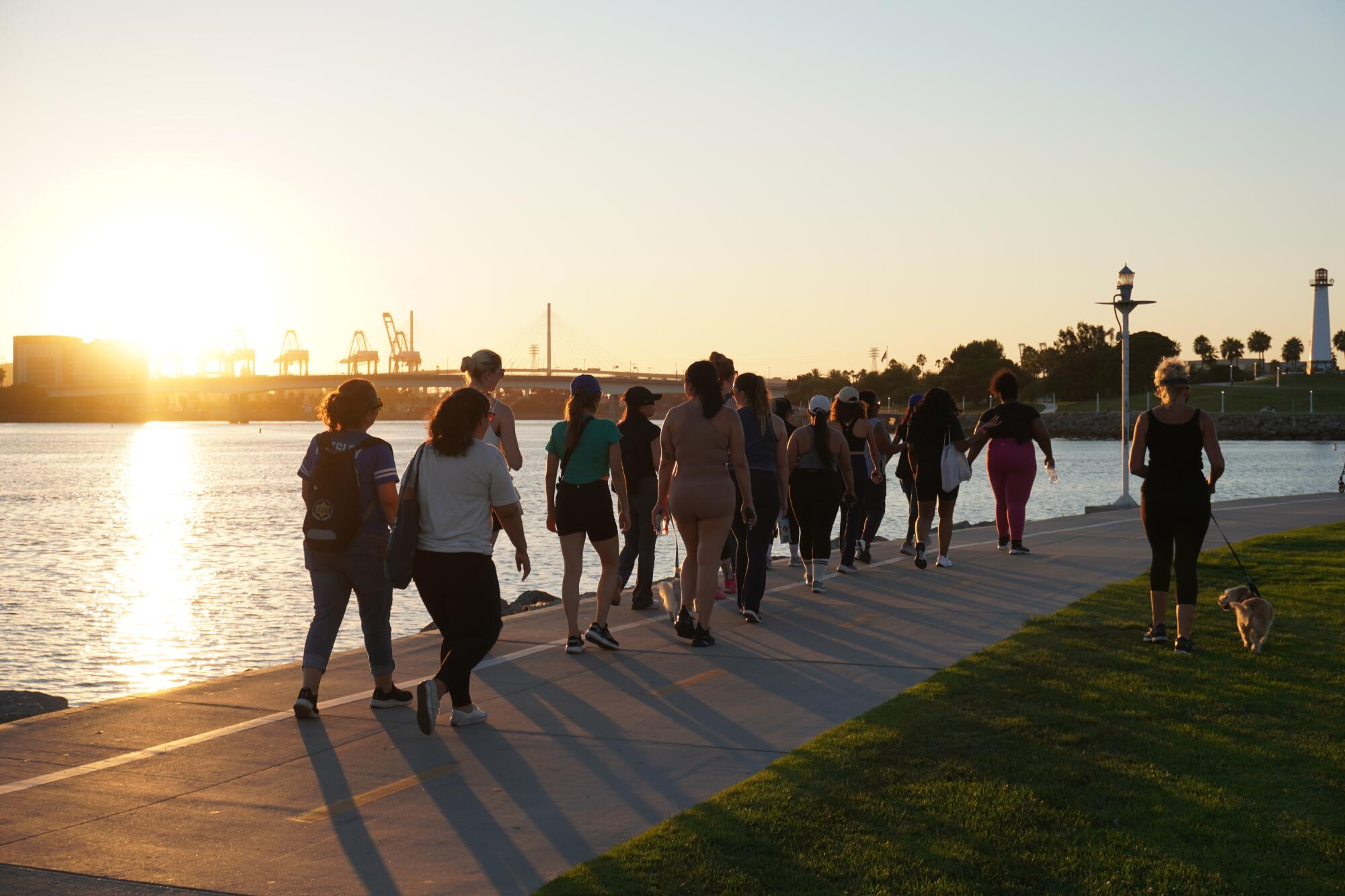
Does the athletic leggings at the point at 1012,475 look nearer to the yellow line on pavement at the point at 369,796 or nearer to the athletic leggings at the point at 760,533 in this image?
the athletic leggings at the point at 760,533

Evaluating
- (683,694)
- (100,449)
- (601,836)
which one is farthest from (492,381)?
(100,449)

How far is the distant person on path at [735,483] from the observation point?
9102 millimetres

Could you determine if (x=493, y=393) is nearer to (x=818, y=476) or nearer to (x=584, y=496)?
(x=584, y=496)

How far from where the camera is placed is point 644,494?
10.0 metres

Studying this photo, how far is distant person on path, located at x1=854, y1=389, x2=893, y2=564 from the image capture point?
1295 centimetres

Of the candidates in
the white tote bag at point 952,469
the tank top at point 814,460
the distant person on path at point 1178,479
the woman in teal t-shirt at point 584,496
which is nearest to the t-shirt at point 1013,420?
the white tote bag at point 952,469

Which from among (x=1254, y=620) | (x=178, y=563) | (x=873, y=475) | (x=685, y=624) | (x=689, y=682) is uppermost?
(x=873, y=475)

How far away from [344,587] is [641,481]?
12.3 ft

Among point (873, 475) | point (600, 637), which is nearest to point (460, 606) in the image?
point (600, 637)

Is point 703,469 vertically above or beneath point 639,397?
beneath

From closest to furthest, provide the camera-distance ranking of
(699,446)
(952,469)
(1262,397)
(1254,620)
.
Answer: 1. (1254,620)
2. (699,446)
3. (952,469)
4. (1262,397)

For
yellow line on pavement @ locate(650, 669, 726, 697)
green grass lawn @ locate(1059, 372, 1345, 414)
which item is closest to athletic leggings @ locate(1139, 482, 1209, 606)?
yellow line on pavement @ locate(650, 669, 726, 697)

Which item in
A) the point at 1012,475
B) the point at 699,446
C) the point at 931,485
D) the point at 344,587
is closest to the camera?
the point at 344,587

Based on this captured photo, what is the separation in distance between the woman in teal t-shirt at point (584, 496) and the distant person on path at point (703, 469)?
41cm
